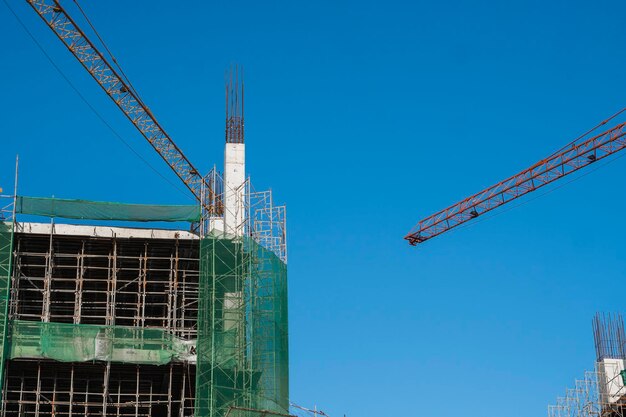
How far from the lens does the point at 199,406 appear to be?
54281mm

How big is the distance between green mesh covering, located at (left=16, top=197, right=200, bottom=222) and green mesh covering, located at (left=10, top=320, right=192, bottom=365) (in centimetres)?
579

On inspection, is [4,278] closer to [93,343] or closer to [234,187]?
[93,343]

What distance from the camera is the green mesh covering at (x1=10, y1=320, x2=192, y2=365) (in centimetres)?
5553

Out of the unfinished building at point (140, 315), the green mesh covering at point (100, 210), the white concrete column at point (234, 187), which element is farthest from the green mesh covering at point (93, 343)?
the white concrete column at point (234, 187)

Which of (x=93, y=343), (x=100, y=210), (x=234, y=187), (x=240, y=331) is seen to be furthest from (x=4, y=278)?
(x=234, y=187)

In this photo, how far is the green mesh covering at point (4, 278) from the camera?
54969mm

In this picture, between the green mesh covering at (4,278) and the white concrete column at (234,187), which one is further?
the white concrete column at (234,187)

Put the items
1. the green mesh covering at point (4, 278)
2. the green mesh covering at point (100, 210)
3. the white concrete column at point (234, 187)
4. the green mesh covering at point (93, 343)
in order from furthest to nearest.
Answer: the white concrete column at point (234, 187) → the green mesh covering at point (100, 210) → the green mesh covering at point (93, 343) → the green mesh covering at point (4, 278)

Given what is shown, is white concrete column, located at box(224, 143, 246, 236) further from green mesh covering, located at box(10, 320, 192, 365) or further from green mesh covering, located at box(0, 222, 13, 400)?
green mesh covering, located at box(0, 222, 13, 400)

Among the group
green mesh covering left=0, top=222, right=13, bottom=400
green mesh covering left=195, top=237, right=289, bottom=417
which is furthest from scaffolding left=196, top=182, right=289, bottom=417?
green mesh covering left=0, top=222, right=13, bottom=400

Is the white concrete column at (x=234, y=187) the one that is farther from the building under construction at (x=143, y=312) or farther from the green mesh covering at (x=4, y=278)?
the green mesh covering at (x=4, y=278)

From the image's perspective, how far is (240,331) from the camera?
2234 inches

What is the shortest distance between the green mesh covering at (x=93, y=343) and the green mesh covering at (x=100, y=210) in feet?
19.0

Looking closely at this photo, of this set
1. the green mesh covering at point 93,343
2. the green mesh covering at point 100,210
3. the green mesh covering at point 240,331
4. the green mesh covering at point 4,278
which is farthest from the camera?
the green mesh covering at point 100,210
